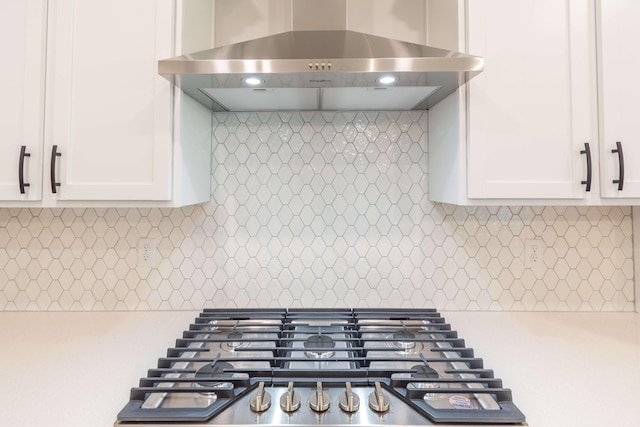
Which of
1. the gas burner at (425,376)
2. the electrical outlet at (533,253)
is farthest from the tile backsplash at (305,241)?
the gas burner at (425,376)

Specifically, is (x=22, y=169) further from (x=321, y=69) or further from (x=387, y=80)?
(x=387, y=80)

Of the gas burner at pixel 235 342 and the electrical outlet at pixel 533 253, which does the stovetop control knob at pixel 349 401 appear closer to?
the gas burner at pixel 235 342

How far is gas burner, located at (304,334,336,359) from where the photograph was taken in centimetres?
101

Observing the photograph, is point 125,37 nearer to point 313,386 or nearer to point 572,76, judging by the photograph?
point 313,386

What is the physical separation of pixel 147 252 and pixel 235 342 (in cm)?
66

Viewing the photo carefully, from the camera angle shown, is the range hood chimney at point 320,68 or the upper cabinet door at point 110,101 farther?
the upper cabinet door at point 110,101

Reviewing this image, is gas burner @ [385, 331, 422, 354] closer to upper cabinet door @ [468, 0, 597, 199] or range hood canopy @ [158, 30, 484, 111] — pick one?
upper cabinet door @ [468, 0, 597, 199]

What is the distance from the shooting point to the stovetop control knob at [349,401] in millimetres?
769

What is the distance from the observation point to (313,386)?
86 centimetres

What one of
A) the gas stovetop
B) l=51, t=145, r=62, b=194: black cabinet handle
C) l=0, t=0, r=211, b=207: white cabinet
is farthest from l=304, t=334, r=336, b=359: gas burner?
l=51, t=145, r=62, b=194: black cabinet handle

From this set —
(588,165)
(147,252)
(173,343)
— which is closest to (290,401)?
(173,343)

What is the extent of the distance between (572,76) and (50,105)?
165 centimetres

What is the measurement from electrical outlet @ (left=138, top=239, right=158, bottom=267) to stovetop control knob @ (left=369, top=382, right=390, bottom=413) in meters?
1.08

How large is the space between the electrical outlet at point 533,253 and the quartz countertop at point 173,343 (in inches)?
7.9
